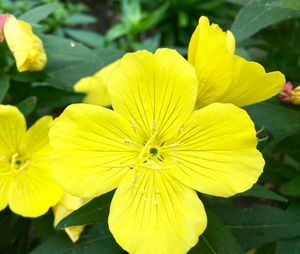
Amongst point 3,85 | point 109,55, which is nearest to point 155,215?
point 3,85

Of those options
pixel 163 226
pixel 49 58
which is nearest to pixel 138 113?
pixel 163 226

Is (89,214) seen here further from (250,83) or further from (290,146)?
(290,146)

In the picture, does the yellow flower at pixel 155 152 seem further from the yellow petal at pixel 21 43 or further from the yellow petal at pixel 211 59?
the yellow petal at pixel 21 43

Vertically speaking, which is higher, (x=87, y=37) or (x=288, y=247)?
(x=288, y=247)

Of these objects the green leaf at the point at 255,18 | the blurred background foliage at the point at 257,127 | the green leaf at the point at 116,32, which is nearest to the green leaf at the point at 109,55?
the blurred background foliage at the point at 257,127

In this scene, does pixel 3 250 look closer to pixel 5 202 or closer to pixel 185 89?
pixel 5 202

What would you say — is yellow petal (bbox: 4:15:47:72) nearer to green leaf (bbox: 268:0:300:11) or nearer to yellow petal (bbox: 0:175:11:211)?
yellow petal (bbox: 0:175:11:211)
